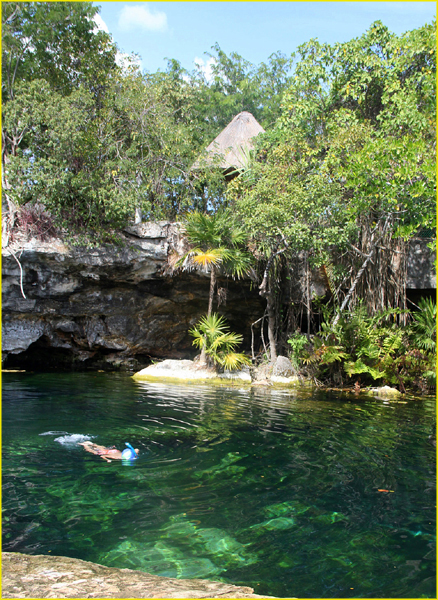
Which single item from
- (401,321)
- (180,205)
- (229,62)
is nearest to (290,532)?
(401,321)

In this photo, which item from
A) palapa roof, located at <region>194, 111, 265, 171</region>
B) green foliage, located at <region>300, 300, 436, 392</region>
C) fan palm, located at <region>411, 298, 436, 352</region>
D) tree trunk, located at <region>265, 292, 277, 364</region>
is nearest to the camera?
green foliage, located at <region>300, 300, 436, 392</region>

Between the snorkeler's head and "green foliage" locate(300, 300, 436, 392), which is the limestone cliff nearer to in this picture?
"green foliage" locate(300, 300, 436, 392)

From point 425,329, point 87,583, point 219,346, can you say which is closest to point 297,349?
point 219,346

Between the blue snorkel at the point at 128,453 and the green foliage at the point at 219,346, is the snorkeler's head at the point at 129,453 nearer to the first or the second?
the blue snorkel at the point at 128,453

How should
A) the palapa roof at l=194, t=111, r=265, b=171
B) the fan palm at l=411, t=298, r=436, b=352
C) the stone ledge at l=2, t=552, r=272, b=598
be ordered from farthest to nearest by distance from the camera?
the palapa roof at l=194, t=111, r=265, b=171 < the fan palm at l=411, t=298, r=436, b=352 < the stone ledge at l=2, t=552, r=272, b=598

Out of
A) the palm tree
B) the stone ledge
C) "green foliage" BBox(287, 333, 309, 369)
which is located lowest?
the stone ledge

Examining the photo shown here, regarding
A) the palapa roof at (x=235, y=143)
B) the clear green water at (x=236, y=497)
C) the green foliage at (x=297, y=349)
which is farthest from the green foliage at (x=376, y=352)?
the palapa roof at (x=235, y=143)

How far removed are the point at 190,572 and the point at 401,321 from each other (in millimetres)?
10919

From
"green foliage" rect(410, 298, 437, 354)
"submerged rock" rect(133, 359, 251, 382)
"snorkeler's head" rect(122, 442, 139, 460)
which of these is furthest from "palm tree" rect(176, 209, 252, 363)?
"snorkeler's head" rect(122, 442, 139, 460)

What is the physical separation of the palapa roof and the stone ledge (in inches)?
544

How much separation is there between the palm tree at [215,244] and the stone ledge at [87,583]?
31.9 feet

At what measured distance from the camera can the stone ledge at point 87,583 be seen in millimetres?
2184

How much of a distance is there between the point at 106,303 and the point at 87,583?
41.0 feet

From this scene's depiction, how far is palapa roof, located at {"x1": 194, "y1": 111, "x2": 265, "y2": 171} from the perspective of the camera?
1538 centimetres
